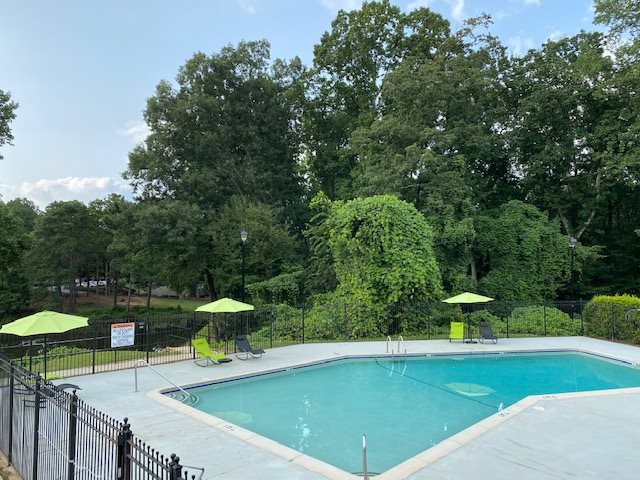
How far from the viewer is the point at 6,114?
2445 cm

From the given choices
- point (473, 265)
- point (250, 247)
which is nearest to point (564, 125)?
point (473, 265)

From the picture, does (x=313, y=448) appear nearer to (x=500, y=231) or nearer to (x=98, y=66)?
(x=98, y=66)

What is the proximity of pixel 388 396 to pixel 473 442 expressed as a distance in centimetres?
402

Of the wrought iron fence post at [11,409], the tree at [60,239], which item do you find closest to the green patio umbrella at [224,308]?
the wrought iron fence post at [11,409]

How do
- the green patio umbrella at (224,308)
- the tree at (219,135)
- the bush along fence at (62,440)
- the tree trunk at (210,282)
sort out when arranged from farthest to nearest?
the tree trunk at (210,282) < the tree at (219,135) < the green patio umbrella at (224,308) < the bush along fence at (62,440)

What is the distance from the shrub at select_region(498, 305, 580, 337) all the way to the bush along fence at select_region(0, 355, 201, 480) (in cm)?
1828

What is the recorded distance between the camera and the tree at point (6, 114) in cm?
2433

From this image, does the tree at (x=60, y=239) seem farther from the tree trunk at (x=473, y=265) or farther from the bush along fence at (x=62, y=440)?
the bush along fence at (x=62, y=440)

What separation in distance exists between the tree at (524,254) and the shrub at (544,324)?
17.3 feet

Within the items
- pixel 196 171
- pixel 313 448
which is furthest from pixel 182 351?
pixel 196 171

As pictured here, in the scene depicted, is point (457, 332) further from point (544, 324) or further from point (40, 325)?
point (40, 325)

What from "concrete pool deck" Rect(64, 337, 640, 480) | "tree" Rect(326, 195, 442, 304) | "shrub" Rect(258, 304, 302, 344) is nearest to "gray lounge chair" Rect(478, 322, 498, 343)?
"tree" Rect(326, 195, 442, 304)

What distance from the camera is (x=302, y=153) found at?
38.0 m

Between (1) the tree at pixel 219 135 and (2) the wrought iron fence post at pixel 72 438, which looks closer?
(2) the wrought iron fence post at pixel 72 438
